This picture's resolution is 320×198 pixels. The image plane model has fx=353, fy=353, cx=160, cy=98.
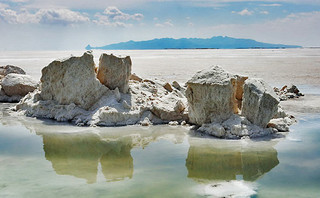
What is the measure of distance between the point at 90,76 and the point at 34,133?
2.71 m

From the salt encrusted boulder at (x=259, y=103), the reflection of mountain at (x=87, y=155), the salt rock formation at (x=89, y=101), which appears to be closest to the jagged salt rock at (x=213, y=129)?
the salt encrusted boulder at (x=259, y=103)

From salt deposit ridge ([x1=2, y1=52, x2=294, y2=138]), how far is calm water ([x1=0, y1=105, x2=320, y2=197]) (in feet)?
1.88

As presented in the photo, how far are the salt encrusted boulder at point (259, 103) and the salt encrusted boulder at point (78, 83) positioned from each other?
4.77 meters

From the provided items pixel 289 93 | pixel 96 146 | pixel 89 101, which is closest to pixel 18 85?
pixel 89 101

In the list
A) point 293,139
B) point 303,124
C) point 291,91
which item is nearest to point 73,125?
point 293,139

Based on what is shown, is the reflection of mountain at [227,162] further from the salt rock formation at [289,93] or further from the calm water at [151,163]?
the salt rock formation at [289,93]

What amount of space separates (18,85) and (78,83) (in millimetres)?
4572

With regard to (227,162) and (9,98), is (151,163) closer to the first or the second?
(227,162)

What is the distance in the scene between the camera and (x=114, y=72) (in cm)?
1206

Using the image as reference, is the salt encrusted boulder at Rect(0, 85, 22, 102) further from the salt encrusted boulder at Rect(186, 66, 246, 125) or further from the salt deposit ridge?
the salt encrusted boulder at Rect(186, 66, 246, 125)

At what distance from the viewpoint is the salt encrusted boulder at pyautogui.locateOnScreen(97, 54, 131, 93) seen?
475 inches

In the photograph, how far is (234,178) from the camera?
6.75 meters

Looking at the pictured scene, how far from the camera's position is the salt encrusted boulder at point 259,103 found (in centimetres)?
961

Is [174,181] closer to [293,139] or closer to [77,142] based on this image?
[77,142]
